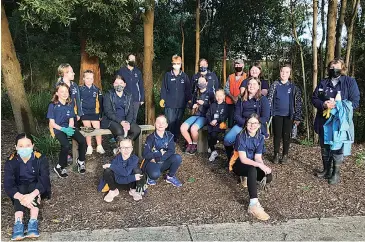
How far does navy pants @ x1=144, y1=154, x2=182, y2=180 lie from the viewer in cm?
523

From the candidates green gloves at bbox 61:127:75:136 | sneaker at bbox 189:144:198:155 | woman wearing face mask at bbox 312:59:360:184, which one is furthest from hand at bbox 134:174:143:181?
woman wearing face mask at bbox 312:59:360:184

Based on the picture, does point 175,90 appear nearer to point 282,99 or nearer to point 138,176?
point 282,99

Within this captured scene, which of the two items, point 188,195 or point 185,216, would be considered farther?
point 188,195

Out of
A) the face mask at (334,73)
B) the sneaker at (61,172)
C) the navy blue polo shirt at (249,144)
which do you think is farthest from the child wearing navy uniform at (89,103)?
the face mask at (334,73)

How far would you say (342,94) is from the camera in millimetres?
5422

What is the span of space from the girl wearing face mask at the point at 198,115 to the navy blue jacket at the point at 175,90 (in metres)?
0.32

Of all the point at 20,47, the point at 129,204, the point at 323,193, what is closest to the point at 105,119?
the point at 129,204

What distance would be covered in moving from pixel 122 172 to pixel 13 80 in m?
3.24

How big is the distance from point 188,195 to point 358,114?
200 inches

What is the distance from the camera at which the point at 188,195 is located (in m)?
5.18

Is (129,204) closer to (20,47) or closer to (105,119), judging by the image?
(105,119)

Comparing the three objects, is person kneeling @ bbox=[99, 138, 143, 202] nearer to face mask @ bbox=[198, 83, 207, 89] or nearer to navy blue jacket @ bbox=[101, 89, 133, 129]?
navy blue jacket @ bbox=[101, 89, 133, 129]

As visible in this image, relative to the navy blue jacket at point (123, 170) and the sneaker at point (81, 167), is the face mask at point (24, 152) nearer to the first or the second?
the navy blue jacket at point (123, 170)

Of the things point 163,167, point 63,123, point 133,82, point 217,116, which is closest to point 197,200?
point 163,167
